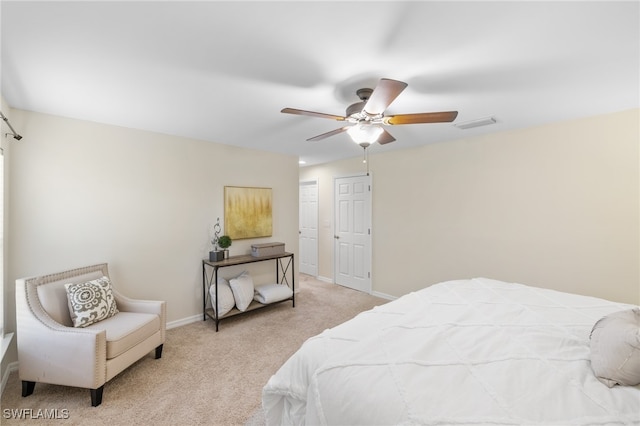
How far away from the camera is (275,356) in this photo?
8.75 ft

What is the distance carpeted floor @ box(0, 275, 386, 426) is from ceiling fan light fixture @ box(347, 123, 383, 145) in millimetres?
2118

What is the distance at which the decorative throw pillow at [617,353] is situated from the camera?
109cm

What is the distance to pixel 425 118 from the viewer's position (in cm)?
190

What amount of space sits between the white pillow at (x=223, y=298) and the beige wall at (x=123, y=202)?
30cm

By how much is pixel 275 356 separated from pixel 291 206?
7.98 ft

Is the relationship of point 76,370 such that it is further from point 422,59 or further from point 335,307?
point 422,59

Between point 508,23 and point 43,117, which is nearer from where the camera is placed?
point 508,23

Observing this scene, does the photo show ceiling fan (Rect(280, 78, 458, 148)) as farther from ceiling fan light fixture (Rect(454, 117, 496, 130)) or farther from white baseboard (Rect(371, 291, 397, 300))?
white baseboard (Rect(371, 291, 397, 300))

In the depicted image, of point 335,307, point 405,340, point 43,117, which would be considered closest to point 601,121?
point 405,340

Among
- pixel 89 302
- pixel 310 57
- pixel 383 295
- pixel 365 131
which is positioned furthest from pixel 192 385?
pixel 383 295

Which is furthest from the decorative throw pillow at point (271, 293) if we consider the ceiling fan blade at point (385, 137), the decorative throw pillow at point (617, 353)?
the decorative throw pillow at point (617, 353)

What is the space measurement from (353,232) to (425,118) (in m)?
3.16

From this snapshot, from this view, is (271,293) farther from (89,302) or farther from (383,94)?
(383,94)

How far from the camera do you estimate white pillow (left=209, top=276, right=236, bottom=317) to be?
3.30 m
